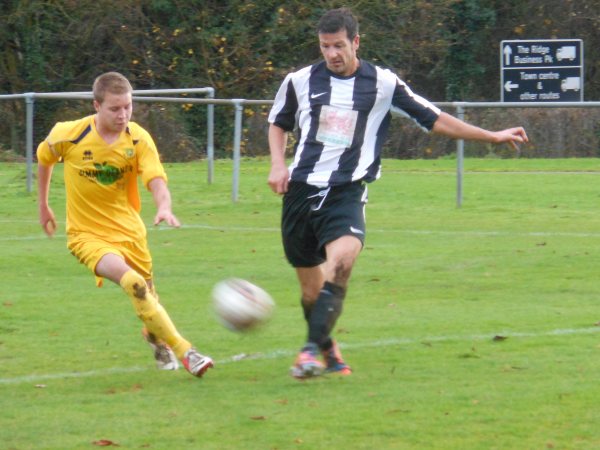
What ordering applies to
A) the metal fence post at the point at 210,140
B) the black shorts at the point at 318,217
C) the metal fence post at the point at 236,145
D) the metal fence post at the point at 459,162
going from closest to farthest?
the black shorts at the point at 318,217, the metal fence post at the point at 459,162, the metal fence post at the point at 236,145, the metal fence post at the point at 210,140

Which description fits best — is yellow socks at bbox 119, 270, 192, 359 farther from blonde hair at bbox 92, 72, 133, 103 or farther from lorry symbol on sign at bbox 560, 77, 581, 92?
lorry symbol on sign at bbox 560, 77, 581, 92

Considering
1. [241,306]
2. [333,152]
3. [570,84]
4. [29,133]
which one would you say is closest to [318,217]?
[333,152]

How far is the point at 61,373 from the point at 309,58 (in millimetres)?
25206

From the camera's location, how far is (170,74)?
31344 mm

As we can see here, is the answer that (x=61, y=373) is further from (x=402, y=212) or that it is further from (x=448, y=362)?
(x=402, y=212)

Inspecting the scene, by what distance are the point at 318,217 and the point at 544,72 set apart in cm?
1744

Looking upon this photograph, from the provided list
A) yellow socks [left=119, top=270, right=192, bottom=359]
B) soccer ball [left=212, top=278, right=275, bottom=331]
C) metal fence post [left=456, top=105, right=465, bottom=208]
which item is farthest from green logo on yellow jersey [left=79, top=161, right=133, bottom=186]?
metal fence post [left=456, top=105, right=465, bottom=208]

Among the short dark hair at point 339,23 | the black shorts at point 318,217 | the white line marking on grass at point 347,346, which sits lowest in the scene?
the white line marking on grass at point 347,346

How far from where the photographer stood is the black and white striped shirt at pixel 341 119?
22.9ft

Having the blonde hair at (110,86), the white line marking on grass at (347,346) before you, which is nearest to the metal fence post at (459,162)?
the white line marking on grass at (347,346)

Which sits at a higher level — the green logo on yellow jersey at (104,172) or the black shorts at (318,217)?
the green logo on yellow jersey at (104,172)

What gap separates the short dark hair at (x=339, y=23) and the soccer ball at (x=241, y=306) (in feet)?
4.87

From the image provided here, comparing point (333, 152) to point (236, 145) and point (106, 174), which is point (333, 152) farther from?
point (236, 145)

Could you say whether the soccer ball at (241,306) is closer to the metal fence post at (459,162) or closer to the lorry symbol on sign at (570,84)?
the metal fence post at (459,162)
